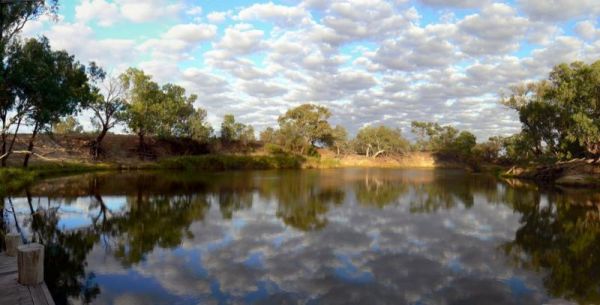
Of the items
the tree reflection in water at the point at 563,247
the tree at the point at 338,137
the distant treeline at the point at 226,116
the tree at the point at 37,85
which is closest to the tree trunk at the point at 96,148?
the distant treeline at the point at 226,116

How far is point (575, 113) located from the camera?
41250 mm

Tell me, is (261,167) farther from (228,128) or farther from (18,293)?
(18,293)

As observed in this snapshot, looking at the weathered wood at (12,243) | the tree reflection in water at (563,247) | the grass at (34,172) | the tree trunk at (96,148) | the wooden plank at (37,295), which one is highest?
the tree trunk at (96,148)

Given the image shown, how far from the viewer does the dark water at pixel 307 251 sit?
885 cm

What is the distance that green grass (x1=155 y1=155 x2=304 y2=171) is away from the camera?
55.1 meters

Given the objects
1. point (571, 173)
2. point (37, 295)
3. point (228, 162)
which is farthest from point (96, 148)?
point (571, 173)

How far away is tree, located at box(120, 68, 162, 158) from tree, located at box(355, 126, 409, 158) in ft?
169

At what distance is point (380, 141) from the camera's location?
91000 mm

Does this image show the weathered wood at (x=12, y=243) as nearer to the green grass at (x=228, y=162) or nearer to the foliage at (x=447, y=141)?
the green grass at (x=228, y=162)

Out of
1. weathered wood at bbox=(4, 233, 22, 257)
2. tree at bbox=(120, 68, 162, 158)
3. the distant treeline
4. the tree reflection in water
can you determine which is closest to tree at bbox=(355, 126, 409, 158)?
the distant treeline

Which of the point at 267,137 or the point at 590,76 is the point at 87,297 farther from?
the point at 267,137

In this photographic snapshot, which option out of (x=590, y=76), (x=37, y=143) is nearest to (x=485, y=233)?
(x=590, y=76)

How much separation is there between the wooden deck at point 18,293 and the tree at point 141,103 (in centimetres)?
4540

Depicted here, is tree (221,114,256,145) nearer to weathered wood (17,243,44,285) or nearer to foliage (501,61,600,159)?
foliage (501,61,600,159)
